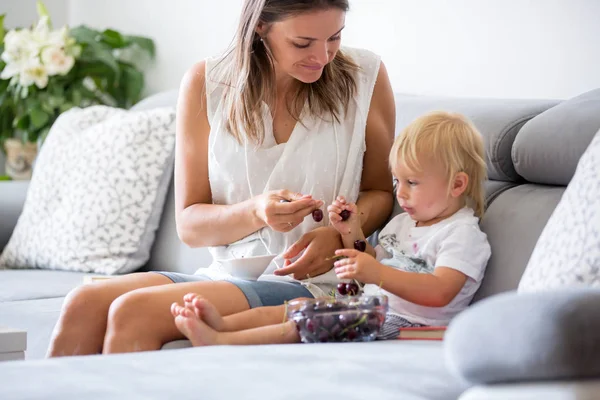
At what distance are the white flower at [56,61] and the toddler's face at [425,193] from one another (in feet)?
7.04

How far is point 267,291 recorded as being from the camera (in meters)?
1.74

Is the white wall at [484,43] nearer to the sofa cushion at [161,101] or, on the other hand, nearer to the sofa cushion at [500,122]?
the sofa cushion at [500,122]

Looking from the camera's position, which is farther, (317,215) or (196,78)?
(196,78)

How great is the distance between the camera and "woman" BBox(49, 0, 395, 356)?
179 cm

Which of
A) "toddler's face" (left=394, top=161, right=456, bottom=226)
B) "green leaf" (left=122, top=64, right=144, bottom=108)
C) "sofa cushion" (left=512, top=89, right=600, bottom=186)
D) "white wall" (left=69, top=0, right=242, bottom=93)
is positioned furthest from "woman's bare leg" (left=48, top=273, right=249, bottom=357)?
"green leaf" (left=122, top=64, right=144, bottom=108)

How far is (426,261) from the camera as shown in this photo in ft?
5.74

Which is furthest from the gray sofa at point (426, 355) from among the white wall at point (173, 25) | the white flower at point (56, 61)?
the white flower at point (56, 61)

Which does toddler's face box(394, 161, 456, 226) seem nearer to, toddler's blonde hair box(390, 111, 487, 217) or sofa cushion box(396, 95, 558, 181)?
toddler's blonde hair box(390, 111, 487, 217)

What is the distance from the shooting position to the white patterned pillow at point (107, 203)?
2688mm

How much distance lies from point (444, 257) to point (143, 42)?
2371 millimetres

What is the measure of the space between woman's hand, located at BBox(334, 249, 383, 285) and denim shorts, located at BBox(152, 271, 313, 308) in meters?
0.14

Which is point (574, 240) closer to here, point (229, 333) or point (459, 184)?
point (459, 184)

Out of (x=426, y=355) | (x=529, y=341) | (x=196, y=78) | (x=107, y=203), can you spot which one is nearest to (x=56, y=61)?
(x=107, y=203)

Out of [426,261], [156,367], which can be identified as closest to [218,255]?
[426,261]
